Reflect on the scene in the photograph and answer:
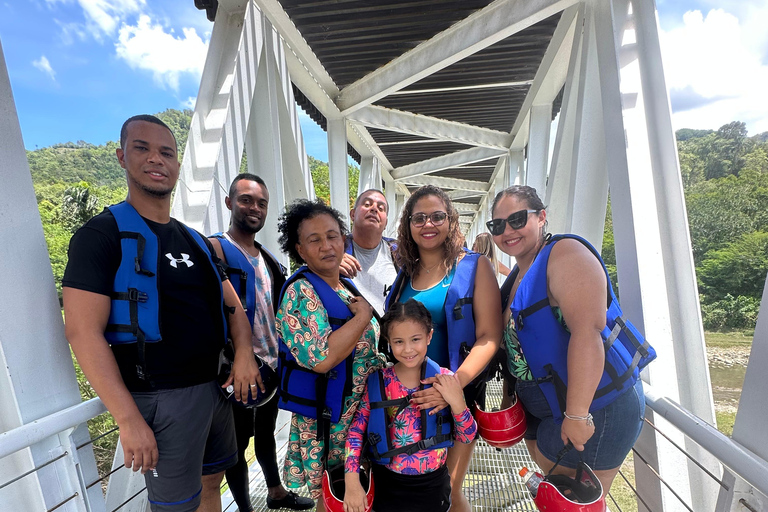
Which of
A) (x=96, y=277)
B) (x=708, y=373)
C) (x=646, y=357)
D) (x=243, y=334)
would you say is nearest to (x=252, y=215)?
(x=243, y=334)

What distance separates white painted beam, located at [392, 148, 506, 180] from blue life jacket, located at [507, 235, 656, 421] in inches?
367

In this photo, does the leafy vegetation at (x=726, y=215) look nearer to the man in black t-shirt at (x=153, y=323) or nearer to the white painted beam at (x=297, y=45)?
the man in black t-shirt at (x=153, y=323)

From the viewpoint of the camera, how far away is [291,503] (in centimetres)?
264

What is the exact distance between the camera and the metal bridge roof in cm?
456

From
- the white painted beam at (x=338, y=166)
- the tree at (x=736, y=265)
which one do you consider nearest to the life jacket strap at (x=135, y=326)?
the tree at (x=736, y=265)

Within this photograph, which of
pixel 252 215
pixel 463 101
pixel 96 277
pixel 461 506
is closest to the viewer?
pixel 96 277

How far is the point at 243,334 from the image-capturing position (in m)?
2.02

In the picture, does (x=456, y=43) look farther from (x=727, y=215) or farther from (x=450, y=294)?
(x=450, y=294)

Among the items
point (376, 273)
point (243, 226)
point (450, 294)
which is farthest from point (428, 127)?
point (450, 294)

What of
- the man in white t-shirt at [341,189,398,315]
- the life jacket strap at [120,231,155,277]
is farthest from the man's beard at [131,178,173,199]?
the man in white t-shirt at [341,189,398,315]

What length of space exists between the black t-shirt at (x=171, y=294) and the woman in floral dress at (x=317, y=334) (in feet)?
1.07

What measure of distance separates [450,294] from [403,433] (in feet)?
2.23

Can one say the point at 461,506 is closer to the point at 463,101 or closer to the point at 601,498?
the point at 601,498

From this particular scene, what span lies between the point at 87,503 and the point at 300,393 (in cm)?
91
